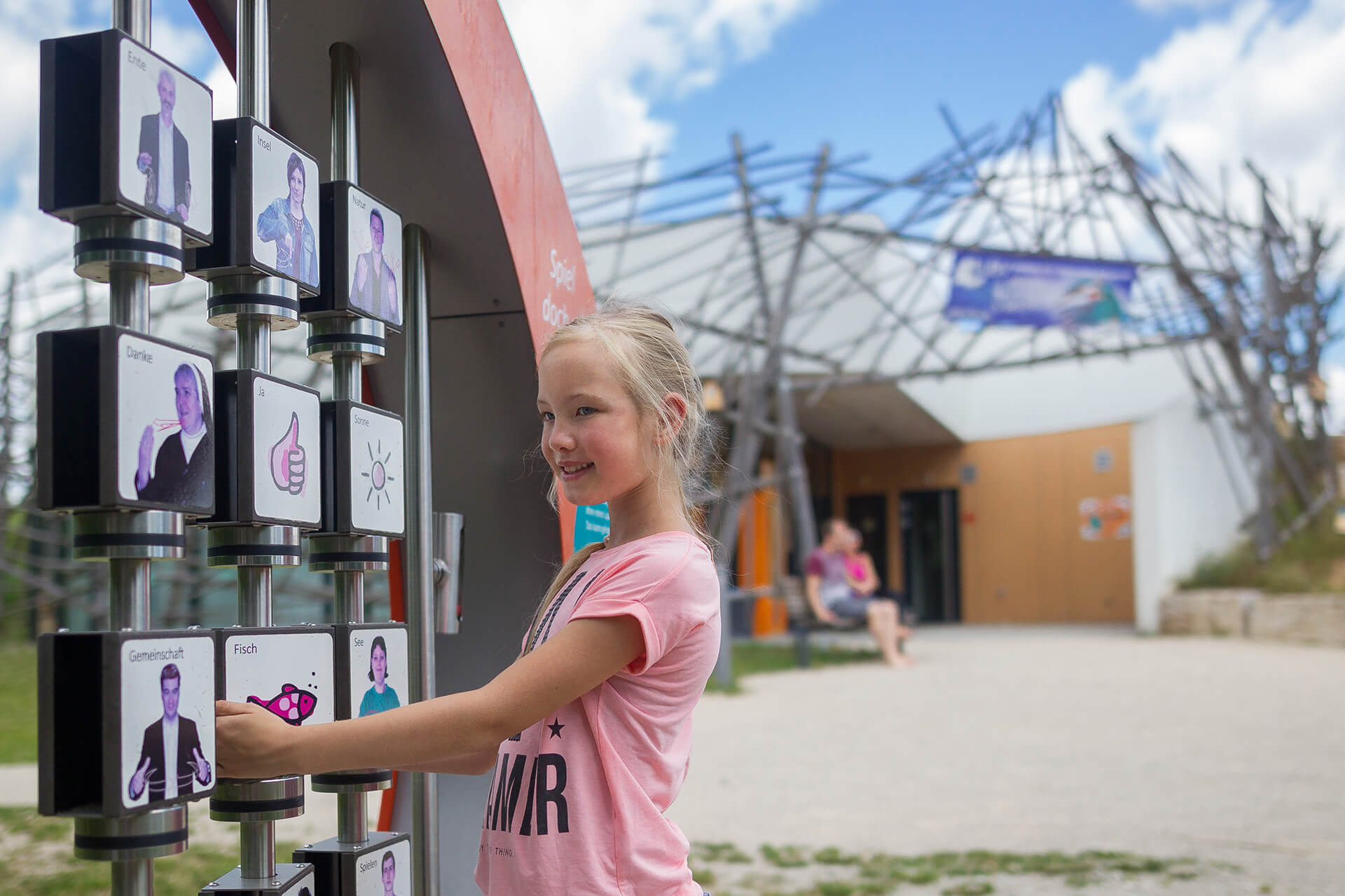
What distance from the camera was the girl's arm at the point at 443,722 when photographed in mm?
1031

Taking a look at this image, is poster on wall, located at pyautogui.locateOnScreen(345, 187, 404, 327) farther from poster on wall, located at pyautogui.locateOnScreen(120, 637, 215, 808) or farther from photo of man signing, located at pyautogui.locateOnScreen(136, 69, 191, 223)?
poster on wall, located at pyautogui.locateOnScreen(120, 637, 215, 808)

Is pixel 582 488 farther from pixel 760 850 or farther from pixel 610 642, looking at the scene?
pixel 760 850

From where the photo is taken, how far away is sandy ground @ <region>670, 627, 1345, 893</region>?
440 cm

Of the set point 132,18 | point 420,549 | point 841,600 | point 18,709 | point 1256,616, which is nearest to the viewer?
point 132,18

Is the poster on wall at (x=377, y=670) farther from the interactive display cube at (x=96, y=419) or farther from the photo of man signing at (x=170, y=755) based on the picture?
the interactive display cube at (x=96, y=419)

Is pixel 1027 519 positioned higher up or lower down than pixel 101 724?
higher up

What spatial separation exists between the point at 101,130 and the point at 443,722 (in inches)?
24.6

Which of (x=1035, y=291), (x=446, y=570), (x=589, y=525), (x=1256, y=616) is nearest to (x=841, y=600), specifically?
(x=1035, y=291)

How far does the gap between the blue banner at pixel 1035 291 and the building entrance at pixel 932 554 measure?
830 cm

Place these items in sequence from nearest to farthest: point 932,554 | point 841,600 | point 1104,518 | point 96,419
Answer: point 96,419 → point 841,600 → point 1104,518 → point 932,554

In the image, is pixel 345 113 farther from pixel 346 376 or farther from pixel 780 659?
pixel 780 659

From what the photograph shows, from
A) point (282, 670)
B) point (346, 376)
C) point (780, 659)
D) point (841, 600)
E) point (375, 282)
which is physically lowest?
point (780, 659)

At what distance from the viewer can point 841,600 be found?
10.9 metres

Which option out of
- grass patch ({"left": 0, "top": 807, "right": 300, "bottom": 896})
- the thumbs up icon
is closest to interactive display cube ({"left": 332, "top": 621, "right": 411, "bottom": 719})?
the thumbs up icon
